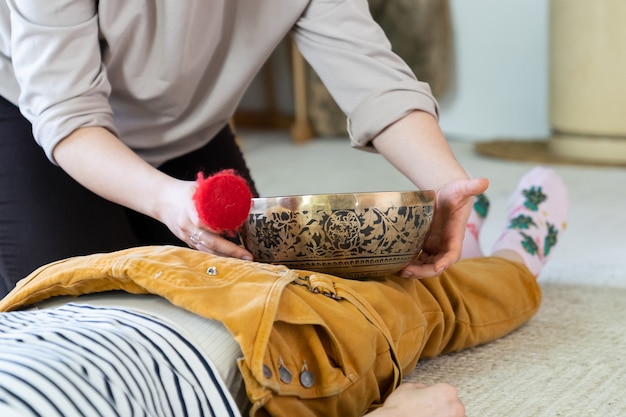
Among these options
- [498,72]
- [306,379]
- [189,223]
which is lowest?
[498,72]

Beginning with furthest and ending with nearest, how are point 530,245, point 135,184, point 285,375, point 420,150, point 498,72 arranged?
1. point 498,72
2. point 530,245
3. point 420,150
4. point 135,184
5. point 285,375

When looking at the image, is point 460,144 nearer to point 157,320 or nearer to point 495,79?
point 495,79

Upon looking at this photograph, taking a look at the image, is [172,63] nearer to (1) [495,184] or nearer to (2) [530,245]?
(2) [530,245]

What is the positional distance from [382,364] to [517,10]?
2.19 m

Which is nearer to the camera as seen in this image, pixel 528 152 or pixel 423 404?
pixel 423 404

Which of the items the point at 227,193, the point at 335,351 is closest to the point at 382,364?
the point at 335,351

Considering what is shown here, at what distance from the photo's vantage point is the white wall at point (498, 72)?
2.75m

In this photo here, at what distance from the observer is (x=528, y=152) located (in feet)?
8.32

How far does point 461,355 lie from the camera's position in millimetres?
976

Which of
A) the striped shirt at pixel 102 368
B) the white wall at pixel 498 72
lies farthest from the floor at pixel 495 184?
the striped shirt at pixel 102 368

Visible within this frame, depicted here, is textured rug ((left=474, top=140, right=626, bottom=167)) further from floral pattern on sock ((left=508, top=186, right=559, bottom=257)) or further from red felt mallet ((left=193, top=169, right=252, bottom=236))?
red felt mallet ((left=193, top=169, right=252, bottom=236))

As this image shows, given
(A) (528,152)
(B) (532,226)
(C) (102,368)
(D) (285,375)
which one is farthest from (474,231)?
(A) (528,152)

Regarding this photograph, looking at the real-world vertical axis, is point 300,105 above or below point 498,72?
below

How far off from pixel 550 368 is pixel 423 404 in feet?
0.83
